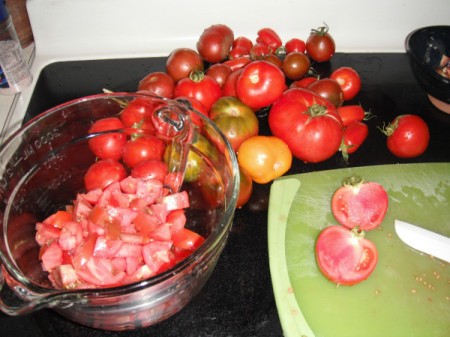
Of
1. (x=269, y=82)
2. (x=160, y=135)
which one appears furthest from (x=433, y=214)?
(x=160, y=135)

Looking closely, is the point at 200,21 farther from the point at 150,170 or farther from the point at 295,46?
the point at 150,170

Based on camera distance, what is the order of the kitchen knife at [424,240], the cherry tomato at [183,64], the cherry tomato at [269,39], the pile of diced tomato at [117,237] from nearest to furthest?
1. the pile of diced tomato at [117,237]
2. the kitchen knife at [424,240]
3. the cherry tomato at [183,64]
4. the cherry tomato at [269,39]

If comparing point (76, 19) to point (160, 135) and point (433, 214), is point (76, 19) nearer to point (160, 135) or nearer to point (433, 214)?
point (160, 135)

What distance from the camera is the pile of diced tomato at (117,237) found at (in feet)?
2.44

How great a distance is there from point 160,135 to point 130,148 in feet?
0.26

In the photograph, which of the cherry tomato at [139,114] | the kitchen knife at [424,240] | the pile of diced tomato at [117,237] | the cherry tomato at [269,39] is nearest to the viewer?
the pile of diced tomato at [117,237]

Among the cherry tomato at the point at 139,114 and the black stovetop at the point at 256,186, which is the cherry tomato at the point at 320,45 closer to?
the black stovetop at the point at 256,186

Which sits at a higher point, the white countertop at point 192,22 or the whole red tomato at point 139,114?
the white countertop at point 192,22

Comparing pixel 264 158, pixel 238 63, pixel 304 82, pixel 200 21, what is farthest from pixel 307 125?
pixel 200 21

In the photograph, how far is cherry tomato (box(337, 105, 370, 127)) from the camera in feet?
3.76

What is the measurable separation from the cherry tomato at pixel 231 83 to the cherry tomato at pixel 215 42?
131 millimetres

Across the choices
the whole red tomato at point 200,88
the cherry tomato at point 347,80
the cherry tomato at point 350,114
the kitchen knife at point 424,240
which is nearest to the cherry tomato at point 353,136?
the cherry tomato at point 350,114

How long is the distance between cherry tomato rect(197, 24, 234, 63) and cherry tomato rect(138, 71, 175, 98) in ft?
0.60

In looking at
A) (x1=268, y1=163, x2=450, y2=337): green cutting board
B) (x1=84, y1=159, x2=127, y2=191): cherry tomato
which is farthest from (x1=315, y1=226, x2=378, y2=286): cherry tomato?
(x1=84, y1=159, x2=127, y2=191): cherry tomato
